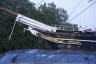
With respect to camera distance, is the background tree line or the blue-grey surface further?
the background tree line

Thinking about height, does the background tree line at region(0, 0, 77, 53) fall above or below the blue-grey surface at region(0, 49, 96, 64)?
above

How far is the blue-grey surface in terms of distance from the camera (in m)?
12.2

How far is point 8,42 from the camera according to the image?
22.5 meters

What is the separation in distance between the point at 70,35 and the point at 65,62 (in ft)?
20.7

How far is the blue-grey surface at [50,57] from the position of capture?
480 inches

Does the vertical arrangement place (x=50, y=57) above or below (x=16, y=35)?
below

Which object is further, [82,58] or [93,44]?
[93,44]

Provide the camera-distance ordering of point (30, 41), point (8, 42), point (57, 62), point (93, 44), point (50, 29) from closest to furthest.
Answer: point (57, 62) → point (93, 44) → point (50, 29) → point (8, 42) → point (30, 41)

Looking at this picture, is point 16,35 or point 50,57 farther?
point 16,35

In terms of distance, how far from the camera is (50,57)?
12.3 m

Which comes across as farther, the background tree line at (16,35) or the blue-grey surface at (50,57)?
the background tree line at (16,35)

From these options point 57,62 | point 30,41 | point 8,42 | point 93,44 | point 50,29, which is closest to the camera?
point 57,62

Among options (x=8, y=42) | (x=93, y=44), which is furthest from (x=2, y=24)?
(x=93, y=44)

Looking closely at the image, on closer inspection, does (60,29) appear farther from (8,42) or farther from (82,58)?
(82,58)
